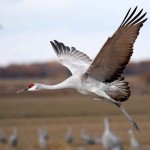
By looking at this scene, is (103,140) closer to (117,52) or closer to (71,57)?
(71,57)

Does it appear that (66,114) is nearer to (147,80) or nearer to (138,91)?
(138,91)

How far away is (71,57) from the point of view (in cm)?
1311

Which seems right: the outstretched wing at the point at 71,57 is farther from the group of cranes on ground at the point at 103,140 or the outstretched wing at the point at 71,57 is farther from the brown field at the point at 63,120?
the group of cranes on ground at the point at 103,140

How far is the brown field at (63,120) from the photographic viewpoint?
73.0 ft

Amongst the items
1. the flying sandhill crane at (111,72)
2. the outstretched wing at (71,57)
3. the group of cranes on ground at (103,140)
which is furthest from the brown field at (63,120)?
the flying sandhill crane at (111,72)

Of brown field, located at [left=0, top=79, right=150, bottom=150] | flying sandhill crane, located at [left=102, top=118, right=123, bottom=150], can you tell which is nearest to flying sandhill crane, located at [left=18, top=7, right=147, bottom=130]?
brown field, located at [left=0, top=79, right=150, bottom=150]

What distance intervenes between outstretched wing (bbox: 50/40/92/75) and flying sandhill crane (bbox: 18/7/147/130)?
508 millimetres

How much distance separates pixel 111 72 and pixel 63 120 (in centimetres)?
1684

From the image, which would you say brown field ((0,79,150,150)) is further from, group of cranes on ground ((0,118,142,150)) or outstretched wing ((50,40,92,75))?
outstretched wing ((50,40,92,75))

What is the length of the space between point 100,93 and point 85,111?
2126 centimetres

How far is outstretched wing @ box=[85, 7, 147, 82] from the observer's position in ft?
34.8

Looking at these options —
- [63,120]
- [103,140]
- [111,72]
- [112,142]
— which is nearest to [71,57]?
[111,72]

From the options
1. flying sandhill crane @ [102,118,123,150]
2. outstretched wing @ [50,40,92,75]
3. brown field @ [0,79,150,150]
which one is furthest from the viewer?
brown field @ [0,79,150,150]

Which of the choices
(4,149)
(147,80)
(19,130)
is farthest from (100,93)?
(147,80)
